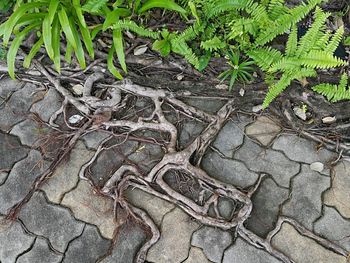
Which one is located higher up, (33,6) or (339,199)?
(33,6)

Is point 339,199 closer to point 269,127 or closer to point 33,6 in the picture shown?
point 269,127

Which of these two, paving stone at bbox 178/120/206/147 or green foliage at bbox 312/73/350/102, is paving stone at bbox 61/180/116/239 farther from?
green foliage at bbox 312/73/350/102

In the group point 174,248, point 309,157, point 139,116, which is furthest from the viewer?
point 139,116

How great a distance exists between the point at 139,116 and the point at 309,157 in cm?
141

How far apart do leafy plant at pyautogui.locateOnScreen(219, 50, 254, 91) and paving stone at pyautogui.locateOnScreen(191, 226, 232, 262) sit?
1150 mm

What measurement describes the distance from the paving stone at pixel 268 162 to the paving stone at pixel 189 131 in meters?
0.37

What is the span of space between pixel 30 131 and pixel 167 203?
1.31 m

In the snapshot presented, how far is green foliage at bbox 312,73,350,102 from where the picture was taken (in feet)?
9.32

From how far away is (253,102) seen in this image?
3.26 m

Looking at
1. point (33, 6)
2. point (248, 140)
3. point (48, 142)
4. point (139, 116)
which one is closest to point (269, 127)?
point (248, 140)

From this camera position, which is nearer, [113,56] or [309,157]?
[309,157]

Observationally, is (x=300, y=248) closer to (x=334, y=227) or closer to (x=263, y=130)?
(x=334, y=227)

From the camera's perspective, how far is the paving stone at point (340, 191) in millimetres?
2867

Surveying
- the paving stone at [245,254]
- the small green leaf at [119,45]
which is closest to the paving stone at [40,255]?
the paving stone at [245,254]
